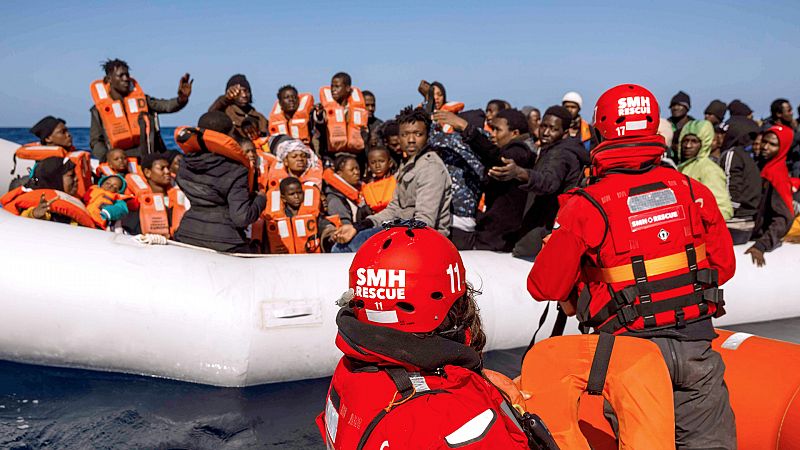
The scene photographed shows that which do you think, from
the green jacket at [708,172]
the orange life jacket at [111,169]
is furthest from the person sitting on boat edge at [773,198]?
the orange life jacket at [111,169]

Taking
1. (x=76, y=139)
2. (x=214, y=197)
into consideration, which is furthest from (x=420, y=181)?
(x=76, y=139)

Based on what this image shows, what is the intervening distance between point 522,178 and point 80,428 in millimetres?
2627

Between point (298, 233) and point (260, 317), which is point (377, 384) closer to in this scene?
point (260, 317)

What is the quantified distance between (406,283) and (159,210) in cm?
440

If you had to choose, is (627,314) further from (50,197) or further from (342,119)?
(342,119)

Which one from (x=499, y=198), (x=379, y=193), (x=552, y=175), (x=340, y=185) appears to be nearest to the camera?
(x=552, y=175)

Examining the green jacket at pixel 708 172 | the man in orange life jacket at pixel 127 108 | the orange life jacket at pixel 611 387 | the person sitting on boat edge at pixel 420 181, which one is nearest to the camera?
the orange life jacket at pixel 611 387

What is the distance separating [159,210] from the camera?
5.31m

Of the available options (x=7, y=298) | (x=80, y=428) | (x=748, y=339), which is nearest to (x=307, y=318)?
(x=80, y=428)

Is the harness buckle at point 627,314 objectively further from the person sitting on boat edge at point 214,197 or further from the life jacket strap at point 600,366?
the person sitting on boat edge at point 214,197

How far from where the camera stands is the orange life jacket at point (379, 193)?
5555mm

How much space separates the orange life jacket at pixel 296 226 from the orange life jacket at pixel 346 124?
74.3 inches

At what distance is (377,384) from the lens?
1.31 meters

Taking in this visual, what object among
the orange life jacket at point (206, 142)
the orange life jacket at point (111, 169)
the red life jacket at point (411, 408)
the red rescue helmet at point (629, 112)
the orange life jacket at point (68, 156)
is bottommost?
the red life jacket at point (411, 408)
